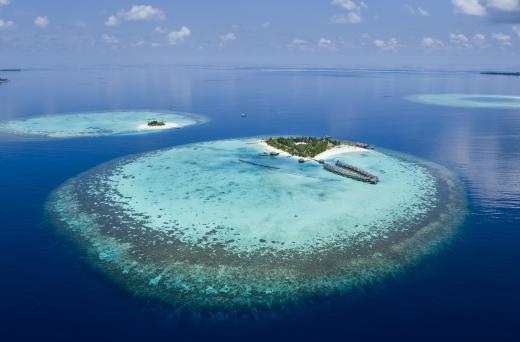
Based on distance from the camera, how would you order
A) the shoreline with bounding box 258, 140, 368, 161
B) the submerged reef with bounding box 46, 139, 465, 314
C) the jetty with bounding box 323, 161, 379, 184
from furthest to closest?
the shoreline with bounding box 258, 140, 368, 161, the jetty with bounding box 323, 161, 379, 184, the submerged reef with bounding box 46, 139, 465, 314

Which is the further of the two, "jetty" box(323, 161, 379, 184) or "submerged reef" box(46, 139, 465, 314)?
"jetty" box(323, 161, 379, 184)

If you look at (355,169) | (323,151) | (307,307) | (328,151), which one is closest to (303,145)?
(323,151)

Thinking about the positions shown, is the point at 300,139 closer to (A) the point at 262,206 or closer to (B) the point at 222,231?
(A) the point at 262,206

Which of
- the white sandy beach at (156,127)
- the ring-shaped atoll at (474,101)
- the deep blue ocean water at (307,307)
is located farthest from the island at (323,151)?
the ring-shaped atoll at (474,101)

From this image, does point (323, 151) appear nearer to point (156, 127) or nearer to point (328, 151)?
Result: point (328, 151)

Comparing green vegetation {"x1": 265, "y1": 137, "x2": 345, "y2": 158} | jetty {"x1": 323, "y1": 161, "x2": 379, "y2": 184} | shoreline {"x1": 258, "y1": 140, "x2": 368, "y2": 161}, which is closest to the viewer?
jetty {"x1": 323, "y1": 161, "x2": 379, "y2": 184}

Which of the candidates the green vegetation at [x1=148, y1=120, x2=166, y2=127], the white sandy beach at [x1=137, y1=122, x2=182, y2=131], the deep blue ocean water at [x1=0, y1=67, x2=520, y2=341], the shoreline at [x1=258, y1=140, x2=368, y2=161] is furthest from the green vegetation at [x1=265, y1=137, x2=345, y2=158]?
the green vegetation at [x1=148, y1=120, x2=166, y2=127]

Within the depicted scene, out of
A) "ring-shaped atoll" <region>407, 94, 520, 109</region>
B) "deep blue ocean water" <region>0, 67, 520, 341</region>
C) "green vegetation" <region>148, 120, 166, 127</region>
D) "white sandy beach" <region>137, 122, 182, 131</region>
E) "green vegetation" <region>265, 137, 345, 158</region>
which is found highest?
"ring-shaped atoll" <region>407, 94, 520, 109</region>

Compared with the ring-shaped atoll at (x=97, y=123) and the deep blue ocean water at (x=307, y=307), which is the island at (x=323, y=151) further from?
the ring-shaped atoll at (x=97, y=123)

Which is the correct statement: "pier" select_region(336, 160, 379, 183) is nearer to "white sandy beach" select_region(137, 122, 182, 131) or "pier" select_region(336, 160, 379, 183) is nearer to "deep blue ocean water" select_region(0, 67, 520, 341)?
"deep blue ocean water" select_region(0, 67, 520, 341)
